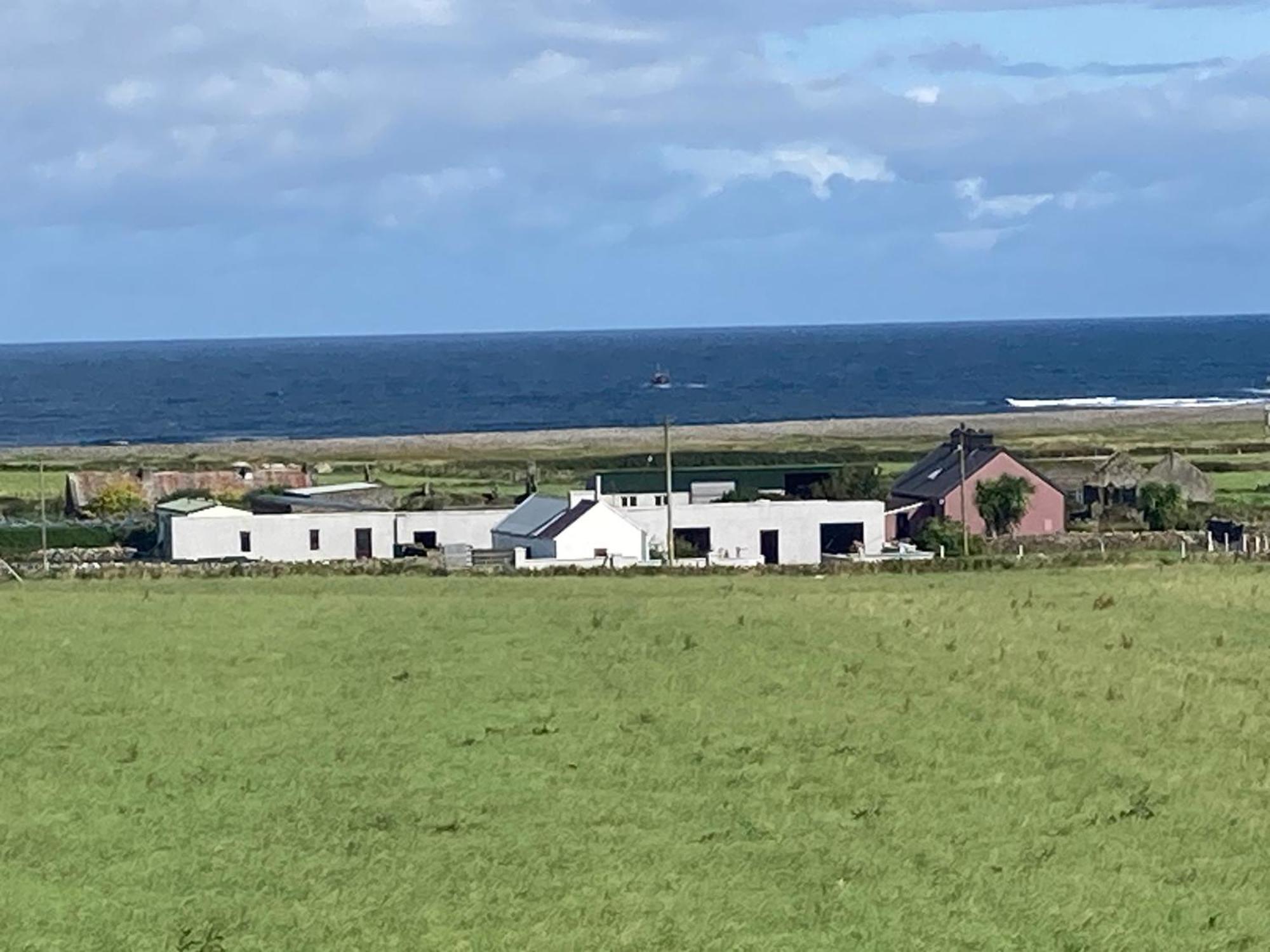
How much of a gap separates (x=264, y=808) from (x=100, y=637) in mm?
10460

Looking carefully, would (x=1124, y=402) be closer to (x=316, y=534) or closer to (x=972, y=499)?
(x=972, y=499)

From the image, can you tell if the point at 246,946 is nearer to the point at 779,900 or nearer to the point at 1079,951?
the point at 779,900

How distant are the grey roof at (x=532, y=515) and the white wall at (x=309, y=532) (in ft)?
3.80

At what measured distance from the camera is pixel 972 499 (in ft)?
210

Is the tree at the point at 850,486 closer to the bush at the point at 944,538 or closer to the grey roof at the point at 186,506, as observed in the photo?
the bush at the point at 944,538

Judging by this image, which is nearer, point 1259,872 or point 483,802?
point 1259,872

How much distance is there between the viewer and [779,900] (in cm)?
1260

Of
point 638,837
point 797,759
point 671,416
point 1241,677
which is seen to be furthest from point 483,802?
point 671,416

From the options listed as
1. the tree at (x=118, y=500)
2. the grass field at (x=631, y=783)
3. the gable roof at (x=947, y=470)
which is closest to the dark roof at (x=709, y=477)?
the gable roof at (x=947, y=470)

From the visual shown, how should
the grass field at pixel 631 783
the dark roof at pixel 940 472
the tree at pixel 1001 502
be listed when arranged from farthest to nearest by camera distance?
the dark roof at pixel 940 472, the tree at pixel 1001 502, the grass field at pixel 631 783

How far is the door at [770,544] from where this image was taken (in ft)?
199

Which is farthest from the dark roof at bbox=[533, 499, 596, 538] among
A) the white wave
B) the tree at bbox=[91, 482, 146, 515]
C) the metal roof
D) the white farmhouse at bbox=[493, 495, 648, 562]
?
the white wave

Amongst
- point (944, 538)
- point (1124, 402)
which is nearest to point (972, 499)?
point (944, 538)

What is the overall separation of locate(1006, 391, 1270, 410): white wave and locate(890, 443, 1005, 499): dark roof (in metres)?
100
